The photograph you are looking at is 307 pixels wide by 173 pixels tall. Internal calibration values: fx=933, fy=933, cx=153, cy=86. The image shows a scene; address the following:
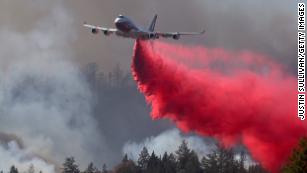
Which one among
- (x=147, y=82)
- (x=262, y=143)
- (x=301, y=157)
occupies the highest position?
(x=147, y=82)

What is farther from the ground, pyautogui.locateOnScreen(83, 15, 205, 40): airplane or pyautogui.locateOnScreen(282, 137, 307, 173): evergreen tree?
pyautogui.locateOnScreen(83, 15, 205, 40): airplane

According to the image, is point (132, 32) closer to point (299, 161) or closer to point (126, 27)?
point (126, 27)

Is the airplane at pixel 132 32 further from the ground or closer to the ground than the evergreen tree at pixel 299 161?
further from the ground

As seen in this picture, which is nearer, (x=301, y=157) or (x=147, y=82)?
(x=301, y=157)

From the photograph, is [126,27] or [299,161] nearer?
[299,161]

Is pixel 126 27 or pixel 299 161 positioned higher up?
pixel 126 27

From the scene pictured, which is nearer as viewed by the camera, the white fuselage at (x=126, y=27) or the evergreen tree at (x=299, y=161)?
the evergreen tree at (x=299, y=161)

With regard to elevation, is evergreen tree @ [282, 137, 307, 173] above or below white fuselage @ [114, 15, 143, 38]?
below

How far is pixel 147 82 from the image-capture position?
14875 cm

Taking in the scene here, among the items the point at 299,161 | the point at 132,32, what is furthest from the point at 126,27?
the point at 299,161

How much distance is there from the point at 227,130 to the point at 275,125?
24.9 ft

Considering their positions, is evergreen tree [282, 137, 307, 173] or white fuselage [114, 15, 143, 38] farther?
white fuselage [114, 15, 143, 38]

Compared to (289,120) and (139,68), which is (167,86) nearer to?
(139,68)

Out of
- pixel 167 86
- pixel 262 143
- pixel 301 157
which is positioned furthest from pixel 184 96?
pixel 301 157
